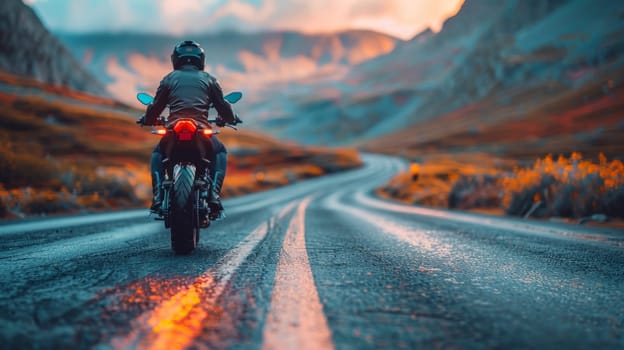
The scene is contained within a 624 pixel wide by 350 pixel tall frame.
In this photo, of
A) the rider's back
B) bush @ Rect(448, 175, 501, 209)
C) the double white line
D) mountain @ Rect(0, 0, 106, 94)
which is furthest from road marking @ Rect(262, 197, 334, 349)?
mountain @ Rect(0, 0, 106, 94)

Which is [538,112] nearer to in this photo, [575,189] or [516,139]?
[516,139]

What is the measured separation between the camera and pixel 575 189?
926 centimetres

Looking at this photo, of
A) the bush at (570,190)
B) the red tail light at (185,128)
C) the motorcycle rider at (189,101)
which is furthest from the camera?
the bush at (570,190)

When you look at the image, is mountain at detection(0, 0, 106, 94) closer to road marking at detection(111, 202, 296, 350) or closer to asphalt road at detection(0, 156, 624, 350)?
asphalt road at detection(0, 156, 624, 350)

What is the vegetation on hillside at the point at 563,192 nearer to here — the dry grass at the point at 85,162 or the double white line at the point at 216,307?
the double white line at the point at 216,307

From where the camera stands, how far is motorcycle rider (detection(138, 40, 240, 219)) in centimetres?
445

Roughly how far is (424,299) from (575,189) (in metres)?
8.69

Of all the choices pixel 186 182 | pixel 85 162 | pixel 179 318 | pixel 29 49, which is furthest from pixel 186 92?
pixel 29 49

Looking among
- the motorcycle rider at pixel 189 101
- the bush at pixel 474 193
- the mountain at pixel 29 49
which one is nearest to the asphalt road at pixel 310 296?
the motorcycle rider at pixel 189 101

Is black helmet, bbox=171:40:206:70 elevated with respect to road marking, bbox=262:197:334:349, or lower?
elevated

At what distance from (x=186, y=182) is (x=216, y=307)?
77.3 inches

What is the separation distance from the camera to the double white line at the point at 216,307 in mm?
1723

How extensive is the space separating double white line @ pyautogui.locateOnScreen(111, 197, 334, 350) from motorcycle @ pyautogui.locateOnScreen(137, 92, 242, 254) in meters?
0.85

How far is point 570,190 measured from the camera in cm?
928
